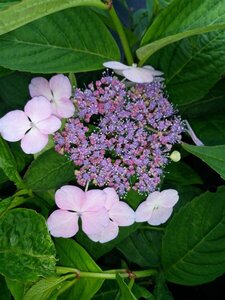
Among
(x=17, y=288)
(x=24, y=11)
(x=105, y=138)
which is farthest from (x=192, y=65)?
(x=17, y=288)

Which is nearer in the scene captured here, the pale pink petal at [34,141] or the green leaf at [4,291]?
the pale pink petal at [34,141]

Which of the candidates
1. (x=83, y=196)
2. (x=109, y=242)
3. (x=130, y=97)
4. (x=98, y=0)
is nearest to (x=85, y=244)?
(x=109, y=242)

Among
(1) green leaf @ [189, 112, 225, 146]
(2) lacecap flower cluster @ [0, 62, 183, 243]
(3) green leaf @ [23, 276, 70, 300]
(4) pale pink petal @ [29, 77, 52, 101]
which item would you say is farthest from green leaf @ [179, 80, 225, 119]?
(3) green leaf @ [23, 276, 70, 300]

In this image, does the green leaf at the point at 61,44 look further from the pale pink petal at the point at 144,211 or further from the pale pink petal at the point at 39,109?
the pale pink petal at the point at 144,211

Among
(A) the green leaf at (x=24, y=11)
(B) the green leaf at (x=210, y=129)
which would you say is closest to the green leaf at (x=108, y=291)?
(B) the green leaf at (x=210, y=129)

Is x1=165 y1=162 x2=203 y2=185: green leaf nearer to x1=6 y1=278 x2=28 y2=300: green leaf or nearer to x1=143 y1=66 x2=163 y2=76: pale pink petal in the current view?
x1=143 y1=66 x2=163 y2=76: pale pink petal

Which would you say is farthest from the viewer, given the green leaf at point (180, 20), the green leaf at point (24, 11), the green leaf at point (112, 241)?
the green leaf at point (112, 241)

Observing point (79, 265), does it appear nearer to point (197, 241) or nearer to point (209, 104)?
point (197, 241)

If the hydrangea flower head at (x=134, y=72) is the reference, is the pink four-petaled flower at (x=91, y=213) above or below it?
below
